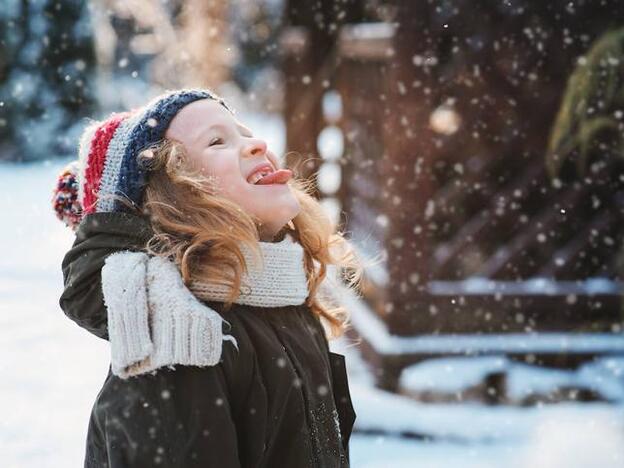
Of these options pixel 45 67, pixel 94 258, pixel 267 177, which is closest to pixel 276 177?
pixel 267 177

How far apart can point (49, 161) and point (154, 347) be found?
39.0ft

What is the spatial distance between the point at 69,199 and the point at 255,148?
0.45 m

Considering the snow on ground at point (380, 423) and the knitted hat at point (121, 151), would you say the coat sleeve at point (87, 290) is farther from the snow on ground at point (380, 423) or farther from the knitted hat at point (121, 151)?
the snow on ground at point (380, 423)

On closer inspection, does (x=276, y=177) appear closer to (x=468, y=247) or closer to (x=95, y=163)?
(x=95, y=163)

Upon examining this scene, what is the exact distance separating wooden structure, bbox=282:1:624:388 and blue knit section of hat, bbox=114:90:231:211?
2924 mm

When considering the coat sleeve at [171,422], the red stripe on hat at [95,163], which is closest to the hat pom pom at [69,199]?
the red stripe on hat at [95,163]

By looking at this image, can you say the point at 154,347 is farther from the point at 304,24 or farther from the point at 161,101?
the point at 304,24

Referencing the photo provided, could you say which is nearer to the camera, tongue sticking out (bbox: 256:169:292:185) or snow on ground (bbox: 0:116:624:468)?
tongue sticking out (bbox: 256:169:292:185)

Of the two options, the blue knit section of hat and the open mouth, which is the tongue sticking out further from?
the blue knit section of hat

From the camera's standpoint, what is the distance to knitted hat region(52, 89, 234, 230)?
151cm

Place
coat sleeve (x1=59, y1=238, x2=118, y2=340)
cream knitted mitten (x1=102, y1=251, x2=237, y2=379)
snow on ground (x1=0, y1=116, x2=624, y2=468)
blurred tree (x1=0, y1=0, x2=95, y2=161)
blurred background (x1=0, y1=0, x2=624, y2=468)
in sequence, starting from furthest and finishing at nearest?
blurred tree (x1=0, y1=0, x2=95, y2=161) → blurred background (x1=0, y1=0, x2=624, y2=468) → snow on ground (x1=0, y1=116, x2=624, y2=468) → coat sleeve (x1=59, y1=238, x2=118, y2=340) → cream knitted mitten (x1=102, y1=251, x2=237, y2=379)

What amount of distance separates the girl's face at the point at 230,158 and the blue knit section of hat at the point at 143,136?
0.02 metres

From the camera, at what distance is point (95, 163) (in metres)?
1.57

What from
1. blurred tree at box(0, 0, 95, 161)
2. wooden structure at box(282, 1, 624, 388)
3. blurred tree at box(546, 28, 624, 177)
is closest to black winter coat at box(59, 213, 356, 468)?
wooden structure at box(282, 1, 624, 388)
